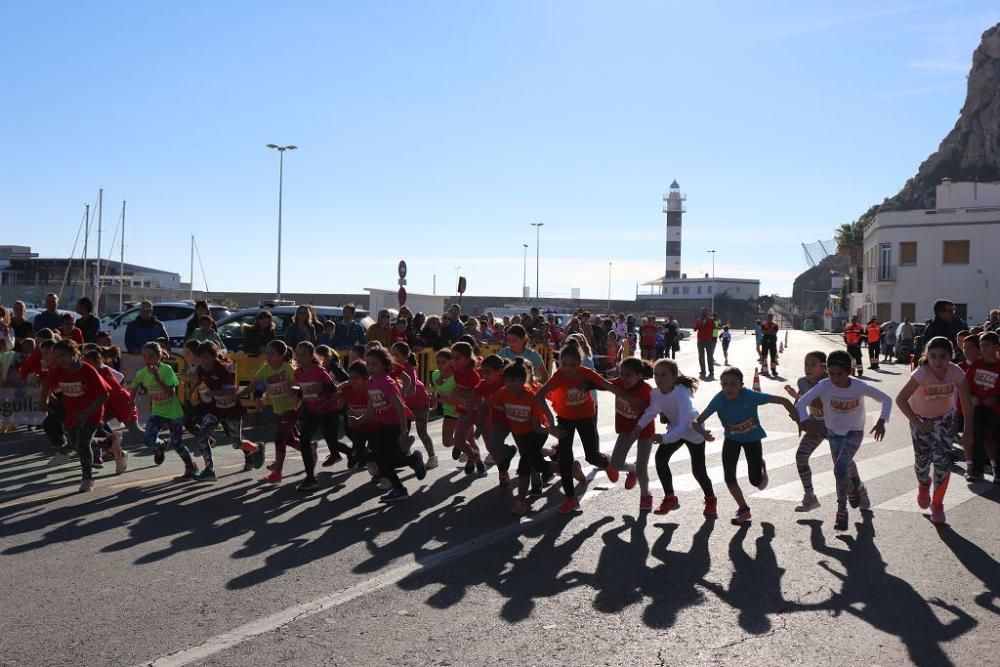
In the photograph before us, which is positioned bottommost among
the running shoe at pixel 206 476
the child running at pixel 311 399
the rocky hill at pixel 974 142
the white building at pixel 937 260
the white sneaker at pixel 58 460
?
the white sneaker at pixel 58 460

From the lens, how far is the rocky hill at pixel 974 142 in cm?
9969

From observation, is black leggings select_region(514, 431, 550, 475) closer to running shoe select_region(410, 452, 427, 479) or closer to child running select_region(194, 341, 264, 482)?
running shoe select_region(410, 452, 427, 479)

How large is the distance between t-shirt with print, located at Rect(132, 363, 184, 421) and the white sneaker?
5.30 ft

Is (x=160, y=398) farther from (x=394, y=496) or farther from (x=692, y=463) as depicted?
(x=692, y=463)

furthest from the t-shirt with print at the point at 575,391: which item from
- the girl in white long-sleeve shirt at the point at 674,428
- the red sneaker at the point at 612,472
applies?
the red sneaker at the point at 612,472

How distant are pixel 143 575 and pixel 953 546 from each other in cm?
562

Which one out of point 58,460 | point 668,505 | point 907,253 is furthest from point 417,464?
point 907,253

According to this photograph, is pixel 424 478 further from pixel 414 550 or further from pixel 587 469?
pixel 414 550

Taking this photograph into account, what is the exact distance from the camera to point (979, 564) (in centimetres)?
652

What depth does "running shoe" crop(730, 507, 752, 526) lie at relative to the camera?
25.4 feet

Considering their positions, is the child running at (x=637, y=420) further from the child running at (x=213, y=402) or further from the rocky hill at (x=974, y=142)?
the rocky hill at (x=974, y=142)

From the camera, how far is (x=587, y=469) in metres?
10.7

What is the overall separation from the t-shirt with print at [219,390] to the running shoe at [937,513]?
6.62 metres

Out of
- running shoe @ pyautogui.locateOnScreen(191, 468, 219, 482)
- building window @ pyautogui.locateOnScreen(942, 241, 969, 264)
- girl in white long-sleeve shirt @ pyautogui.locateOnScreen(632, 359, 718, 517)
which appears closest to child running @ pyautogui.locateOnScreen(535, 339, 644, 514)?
girl in white long-sleeve shirt @ pyautogui.locateOnScreen(632, 359, 718, 517)
